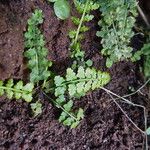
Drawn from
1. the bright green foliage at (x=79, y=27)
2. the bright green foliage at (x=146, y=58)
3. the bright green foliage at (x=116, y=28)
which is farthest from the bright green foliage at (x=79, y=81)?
the bright green foliage at (x=146, y=58)

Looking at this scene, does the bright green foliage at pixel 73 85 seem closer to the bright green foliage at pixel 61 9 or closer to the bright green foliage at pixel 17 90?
the bright green foliage at pixel 17 90

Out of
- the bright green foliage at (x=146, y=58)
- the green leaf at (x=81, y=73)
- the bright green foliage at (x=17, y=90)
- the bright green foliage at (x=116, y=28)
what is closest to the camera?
the bright green foliage at (x=17, y=90)

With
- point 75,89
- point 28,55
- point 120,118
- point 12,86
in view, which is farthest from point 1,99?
point 120,118

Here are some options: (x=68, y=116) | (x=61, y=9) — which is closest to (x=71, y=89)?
(x=68, y=116)

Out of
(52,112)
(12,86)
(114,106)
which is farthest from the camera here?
(114,106)

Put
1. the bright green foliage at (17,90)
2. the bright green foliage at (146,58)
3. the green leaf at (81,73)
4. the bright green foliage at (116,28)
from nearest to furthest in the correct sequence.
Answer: the bright green foliage at (17,90), the green leaf at (81,73), the bright green foliage at (116,28), the bright green foliage at (146,58)

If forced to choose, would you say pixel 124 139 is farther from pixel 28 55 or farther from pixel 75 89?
pixel 28 55
